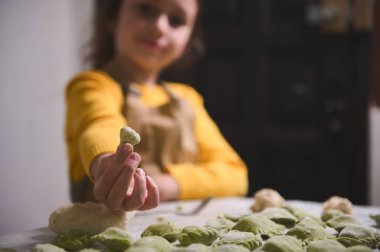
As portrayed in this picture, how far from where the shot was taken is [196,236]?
0.49 m

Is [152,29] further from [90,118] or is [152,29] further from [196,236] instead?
[196,236]

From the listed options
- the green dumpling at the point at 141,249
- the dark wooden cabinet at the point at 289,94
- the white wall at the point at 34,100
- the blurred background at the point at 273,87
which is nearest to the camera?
the green dumpling at the point at 141,249

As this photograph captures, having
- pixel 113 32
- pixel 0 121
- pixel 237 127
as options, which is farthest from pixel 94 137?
pixel 237 127

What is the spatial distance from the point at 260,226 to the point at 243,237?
6 centimetres

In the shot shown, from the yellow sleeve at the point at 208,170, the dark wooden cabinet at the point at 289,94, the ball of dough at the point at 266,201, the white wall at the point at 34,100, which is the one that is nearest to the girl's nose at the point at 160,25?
the yellow sleeve at the point at 208,170

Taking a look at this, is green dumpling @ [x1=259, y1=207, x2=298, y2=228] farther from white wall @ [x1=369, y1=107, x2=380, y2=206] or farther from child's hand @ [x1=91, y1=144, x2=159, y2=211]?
white wall @ [x1=369, y1=107, x2=380, y2=206]

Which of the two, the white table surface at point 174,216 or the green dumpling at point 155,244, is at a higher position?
the green dumpling at point 155,244

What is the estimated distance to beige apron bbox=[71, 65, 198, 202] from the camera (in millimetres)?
909

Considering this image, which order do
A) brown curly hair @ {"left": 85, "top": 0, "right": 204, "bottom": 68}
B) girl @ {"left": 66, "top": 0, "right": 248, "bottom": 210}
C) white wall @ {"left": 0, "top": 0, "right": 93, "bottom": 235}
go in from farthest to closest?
white wall @ {"left": 0, "top": 0, "right": 93, "bottom": 235} < brown curly hair @ {"left": 85, "top": 0, "right": 204, "bottom": 68} < girl @ {"left": 66, "top": 0, "right": 248, "bottom": 210}

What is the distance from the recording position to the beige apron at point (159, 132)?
0.91 meters

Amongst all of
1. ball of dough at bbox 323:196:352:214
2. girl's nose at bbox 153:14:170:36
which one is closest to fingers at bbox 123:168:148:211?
ball of dough at bbox 323:196:352:214

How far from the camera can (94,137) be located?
65 cm

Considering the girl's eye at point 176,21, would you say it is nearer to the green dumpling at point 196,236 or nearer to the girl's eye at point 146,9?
the girl's eye at point 146,9

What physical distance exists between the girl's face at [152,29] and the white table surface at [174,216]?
1.00ft
